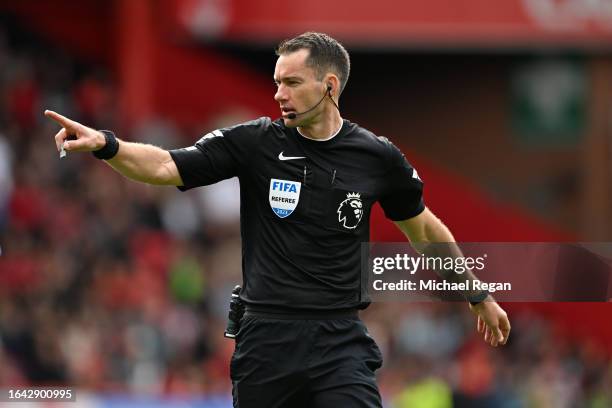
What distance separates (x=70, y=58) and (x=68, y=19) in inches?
62.1

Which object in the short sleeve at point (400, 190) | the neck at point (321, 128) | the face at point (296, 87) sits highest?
the face at point (296, 87)

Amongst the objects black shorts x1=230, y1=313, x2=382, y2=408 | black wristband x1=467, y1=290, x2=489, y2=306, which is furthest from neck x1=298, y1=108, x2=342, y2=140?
black wristband x1=467, y1=290, x2=489, y2=306

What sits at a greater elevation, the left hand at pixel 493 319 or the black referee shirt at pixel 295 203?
the black referee shirt at pixel 295 203

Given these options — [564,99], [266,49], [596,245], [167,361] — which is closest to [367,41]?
[266,49]

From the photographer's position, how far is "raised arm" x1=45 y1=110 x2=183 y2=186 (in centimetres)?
577

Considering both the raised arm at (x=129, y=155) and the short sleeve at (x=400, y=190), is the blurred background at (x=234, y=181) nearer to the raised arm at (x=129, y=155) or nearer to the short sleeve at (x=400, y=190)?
the short sleeve at (x=400, y=190)

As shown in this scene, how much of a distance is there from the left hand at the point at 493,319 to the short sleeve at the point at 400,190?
56 cm

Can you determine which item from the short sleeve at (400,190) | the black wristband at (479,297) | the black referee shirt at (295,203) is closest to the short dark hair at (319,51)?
the black referee shirt at (295,203)

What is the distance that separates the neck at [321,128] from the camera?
250 inches

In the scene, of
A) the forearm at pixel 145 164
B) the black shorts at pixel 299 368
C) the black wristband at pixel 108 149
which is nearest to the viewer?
the black wristband at pixel 108 149

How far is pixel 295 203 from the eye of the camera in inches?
245

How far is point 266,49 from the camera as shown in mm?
19422

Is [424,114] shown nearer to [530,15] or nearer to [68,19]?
[530,15]

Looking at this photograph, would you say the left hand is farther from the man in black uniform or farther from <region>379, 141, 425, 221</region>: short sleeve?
the man in black uniform
